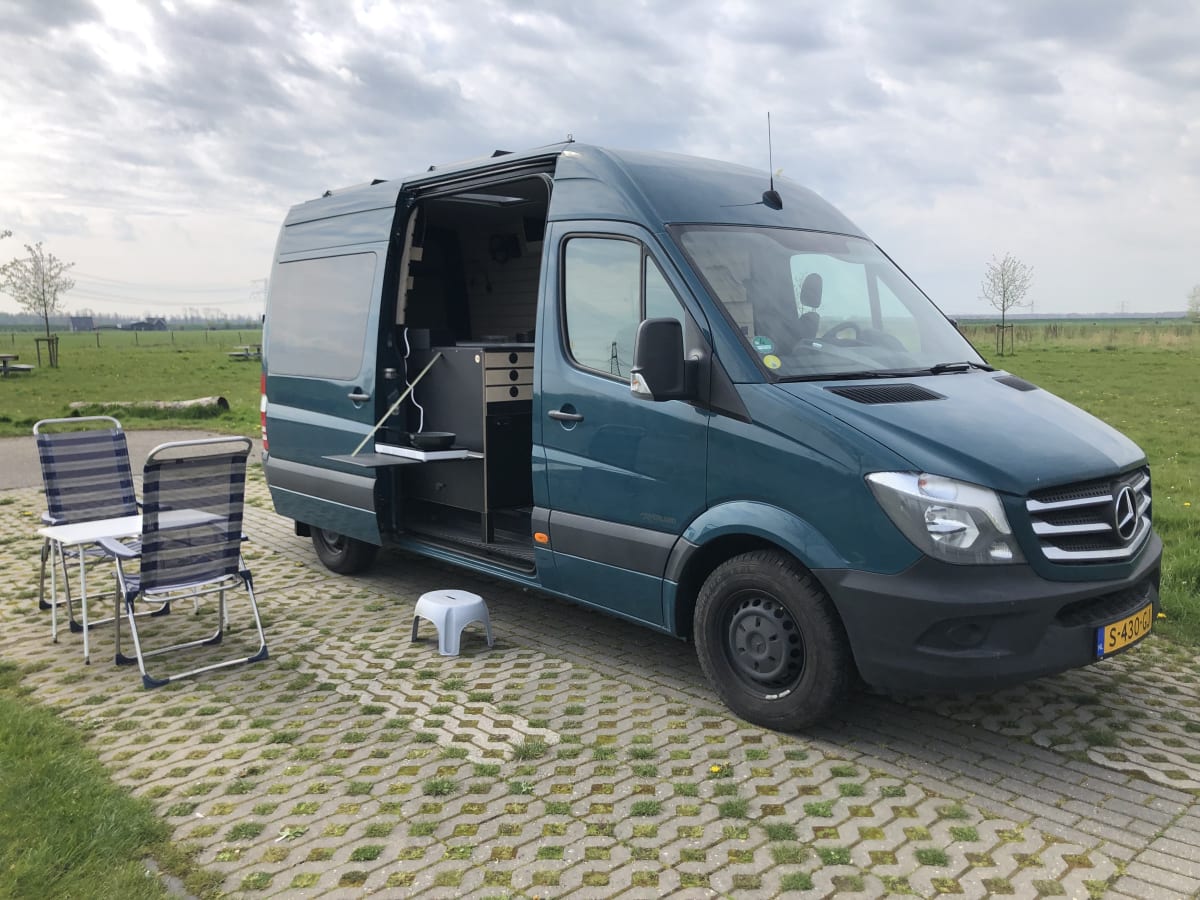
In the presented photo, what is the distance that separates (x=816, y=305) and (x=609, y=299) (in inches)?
42.1

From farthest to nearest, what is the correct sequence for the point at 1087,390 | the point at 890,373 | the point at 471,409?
the point at 1087,390
the point at 471,409
the point at 890,373

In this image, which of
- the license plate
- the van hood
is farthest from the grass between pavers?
the license plate

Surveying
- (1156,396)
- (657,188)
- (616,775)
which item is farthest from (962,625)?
(1156,396)

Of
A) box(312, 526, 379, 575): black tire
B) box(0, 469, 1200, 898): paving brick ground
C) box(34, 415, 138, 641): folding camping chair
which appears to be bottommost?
box(0, 469, 1200, 898): paving brick ground

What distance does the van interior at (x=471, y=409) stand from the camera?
21.3 ft

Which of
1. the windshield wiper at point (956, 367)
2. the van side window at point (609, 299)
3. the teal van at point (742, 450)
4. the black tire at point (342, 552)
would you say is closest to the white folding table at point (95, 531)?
the teal van at point (742, 450)

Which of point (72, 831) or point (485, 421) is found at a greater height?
point (485, 421)

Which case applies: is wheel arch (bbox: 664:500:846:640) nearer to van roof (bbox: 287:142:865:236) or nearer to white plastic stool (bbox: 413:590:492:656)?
white plastic stool (bbox: 413:590:492:656)

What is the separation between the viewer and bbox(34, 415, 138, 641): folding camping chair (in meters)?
6.45

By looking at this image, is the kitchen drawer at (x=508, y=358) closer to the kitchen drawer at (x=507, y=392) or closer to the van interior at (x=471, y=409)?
the van interior at (x=471, y=409)

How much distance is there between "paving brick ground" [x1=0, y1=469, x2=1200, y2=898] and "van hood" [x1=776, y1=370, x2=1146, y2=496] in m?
1.25

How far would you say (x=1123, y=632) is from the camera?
4.22 m

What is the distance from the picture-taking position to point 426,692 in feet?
17.0

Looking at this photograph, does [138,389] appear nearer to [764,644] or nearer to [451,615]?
[451,615]
